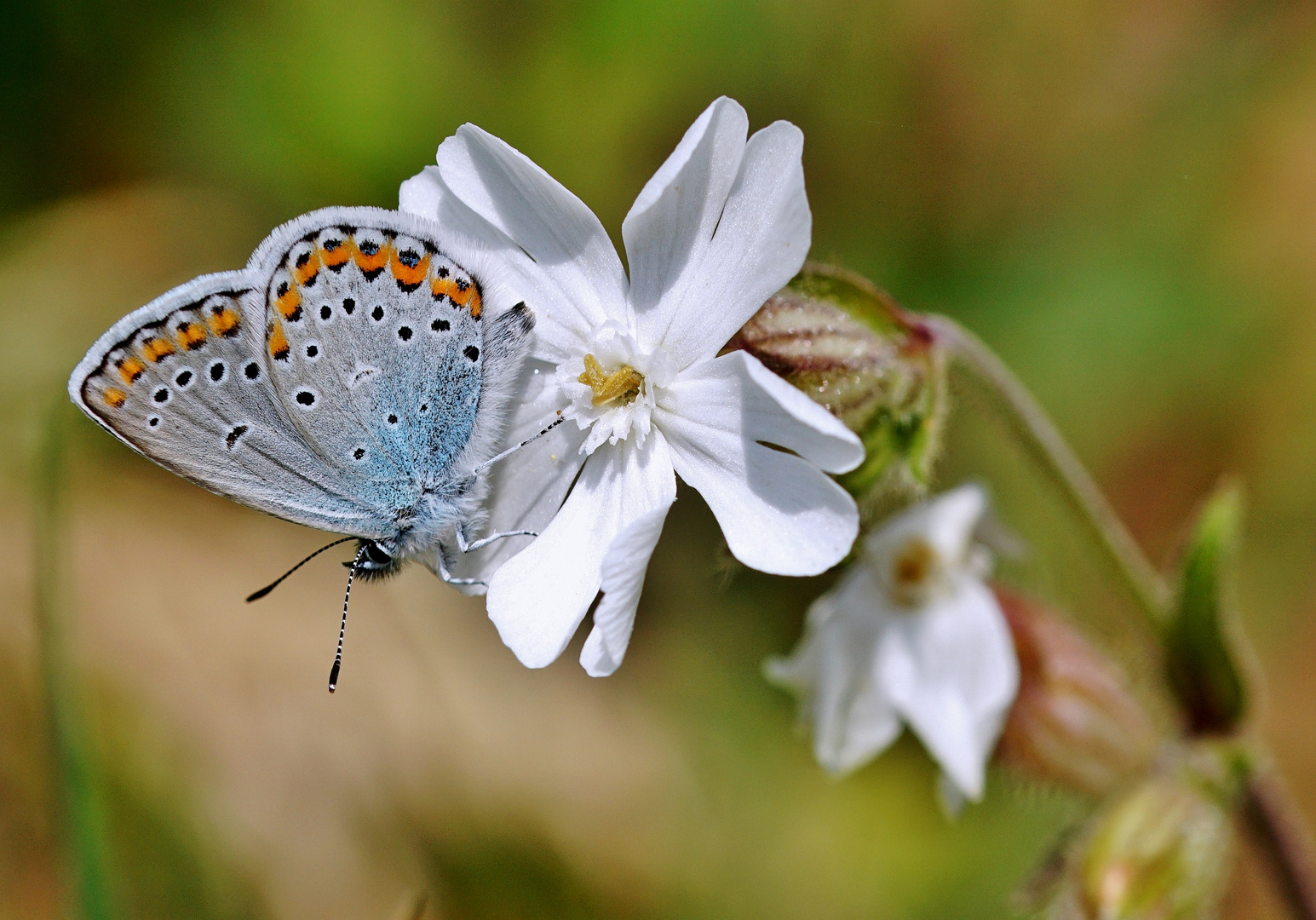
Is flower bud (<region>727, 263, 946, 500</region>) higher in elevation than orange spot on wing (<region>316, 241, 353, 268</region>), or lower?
higher

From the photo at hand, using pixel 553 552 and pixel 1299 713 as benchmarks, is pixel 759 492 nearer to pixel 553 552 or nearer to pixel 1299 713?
pixel 553 552

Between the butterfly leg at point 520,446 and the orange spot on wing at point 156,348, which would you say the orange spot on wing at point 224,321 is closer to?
the orange spot on wing at point 156,348

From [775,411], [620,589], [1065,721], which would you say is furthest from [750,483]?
[1065,721]

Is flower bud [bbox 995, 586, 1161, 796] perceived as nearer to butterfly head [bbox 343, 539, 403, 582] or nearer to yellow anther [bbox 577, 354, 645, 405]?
yellow anther [bbox 577, 354, 645, 405]

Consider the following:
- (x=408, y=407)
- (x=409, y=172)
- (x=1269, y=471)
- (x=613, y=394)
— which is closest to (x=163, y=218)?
(x=409, y=172)

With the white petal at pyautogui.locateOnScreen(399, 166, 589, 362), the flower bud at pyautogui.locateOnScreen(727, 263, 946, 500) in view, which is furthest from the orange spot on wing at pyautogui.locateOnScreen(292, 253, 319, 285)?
the flower bud at pyautogui.locateOnScreen(727, 263, 946, 500)

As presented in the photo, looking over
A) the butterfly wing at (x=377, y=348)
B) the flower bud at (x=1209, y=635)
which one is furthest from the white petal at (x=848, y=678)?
the butterfly wing at (x=377, y=348)

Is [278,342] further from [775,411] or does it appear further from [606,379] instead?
[775,411]

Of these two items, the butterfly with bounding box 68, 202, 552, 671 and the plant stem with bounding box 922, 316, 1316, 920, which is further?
the plant stem with bounding box 922, 316, 1316, 920
